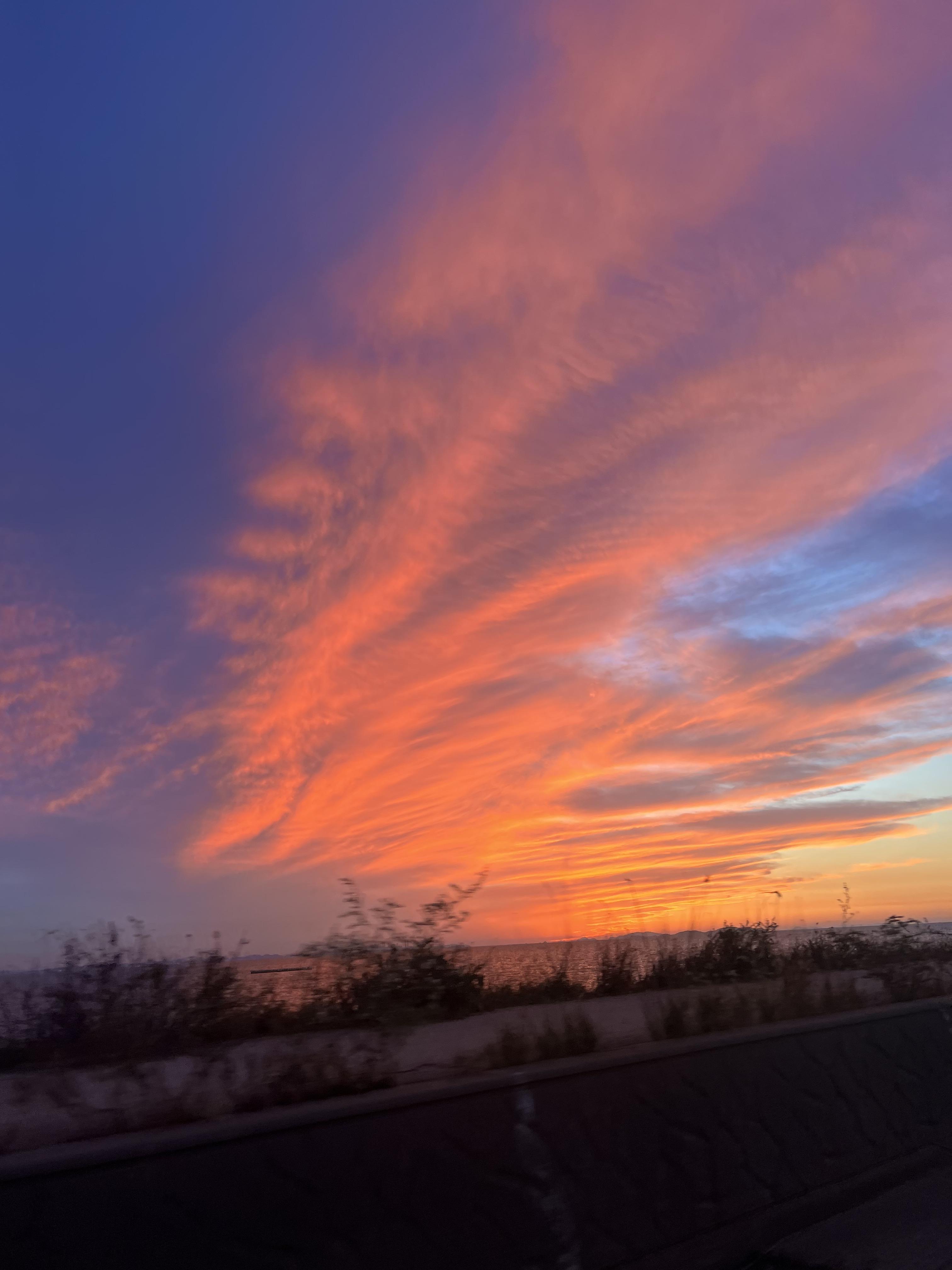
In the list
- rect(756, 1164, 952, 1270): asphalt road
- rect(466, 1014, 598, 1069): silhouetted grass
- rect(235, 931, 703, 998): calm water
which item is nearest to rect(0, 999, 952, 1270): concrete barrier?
rect(756, 1164, 952, 1270): asphalt road

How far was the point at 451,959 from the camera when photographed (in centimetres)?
1241

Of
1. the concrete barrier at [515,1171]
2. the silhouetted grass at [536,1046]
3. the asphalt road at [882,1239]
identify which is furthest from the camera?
the silhouetted grass at [536,1046]

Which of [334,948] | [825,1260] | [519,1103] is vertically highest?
[334,948]

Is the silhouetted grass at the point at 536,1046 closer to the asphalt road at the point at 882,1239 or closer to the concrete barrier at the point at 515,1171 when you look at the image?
the concrete barrier at the point at 515,1171

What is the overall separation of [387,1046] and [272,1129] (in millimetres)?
3665

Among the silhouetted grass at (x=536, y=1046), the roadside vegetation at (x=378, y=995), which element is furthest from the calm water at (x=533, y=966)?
the silhouetted grass at (x=536, y=1046)

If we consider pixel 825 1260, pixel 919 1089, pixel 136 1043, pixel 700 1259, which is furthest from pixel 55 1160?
pixel 919 1089

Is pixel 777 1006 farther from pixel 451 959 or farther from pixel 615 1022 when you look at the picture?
pixel 451 959

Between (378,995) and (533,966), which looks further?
(533,966)

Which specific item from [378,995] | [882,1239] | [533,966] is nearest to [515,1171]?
[882,1239]

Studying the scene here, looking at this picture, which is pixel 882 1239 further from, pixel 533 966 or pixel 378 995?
pixel 533 966

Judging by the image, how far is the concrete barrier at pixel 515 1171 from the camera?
3.84 m

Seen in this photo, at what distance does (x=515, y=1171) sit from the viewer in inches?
191

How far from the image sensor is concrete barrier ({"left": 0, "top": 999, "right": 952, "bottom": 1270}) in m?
3.84
